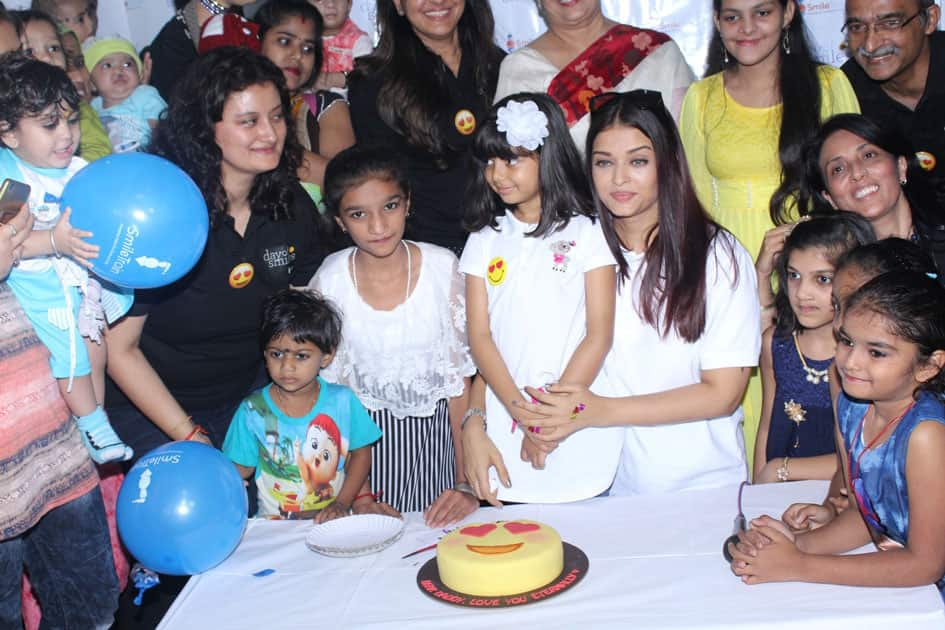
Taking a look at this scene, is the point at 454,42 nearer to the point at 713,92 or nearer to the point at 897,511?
the point at 713,92

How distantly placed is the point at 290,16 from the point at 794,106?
1794 millimetres

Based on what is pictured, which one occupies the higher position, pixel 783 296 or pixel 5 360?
pixel 5 360

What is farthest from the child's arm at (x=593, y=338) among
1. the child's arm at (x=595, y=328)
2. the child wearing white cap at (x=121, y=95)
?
the child wearing white cap at (x=121, y=95)

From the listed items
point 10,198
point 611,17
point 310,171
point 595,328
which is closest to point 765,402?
point 595,328

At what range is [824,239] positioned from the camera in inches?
98.3

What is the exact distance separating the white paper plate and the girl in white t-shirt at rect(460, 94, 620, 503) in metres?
0.36

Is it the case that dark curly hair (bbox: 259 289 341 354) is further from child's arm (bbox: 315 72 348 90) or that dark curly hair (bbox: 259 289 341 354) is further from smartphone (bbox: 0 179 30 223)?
child's arm (bbox: 315 72 348 90)

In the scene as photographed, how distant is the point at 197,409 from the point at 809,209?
1895 millimetres

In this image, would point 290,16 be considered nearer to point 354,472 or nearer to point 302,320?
point 302,320

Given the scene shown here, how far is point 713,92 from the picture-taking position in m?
3.06

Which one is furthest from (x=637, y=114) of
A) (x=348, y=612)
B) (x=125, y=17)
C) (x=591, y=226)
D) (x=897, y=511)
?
→ (x=125, y=17)

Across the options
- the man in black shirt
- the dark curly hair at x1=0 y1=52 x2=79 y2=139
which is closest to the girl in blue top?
the man in black shirt

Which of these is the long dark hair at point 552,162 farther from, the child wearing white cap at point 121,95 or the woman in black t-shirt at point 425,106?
the child wearing white cap at point 121,95

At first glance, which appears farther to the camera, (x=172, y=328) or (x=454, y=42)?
(x=454, y=42)
